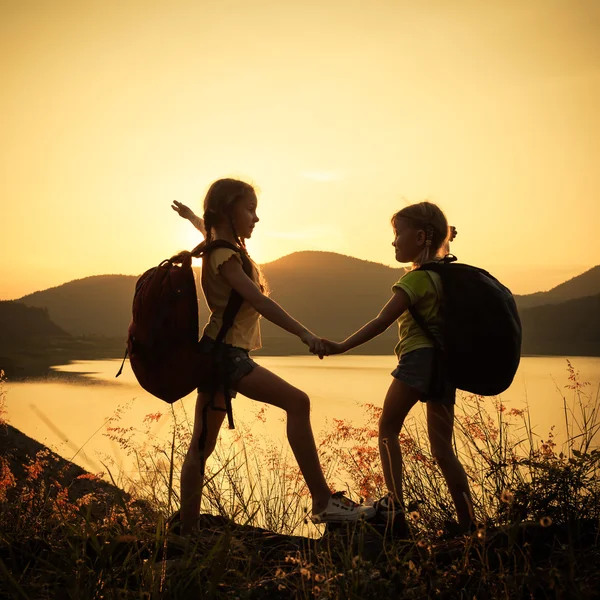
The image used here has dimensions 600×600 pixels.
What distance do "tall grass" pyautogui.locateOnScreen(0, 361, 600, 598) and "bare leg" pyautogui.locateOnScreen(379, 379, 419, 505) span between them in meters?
0.29

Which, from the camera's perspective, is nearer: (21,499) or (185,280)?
(185,280)

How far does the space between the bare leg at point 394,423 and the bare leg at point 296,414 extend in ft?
1.17

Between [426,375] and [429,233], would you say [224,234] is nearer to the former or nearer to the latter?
[429,233]

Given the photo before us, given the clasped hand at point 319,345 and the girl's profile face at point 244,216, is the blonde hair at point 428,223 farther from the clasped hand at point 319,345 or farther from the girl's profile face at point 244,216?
the girl's profile face at point 244,216

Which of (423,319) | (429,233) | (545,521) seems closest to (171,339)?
(423,319)

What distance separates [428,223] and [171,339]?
5.03 ft

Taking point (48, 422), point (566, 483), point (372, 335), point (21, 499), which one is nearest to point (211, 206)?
point (372, 335)

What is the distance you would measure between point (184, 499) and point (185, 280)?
113 centimetres

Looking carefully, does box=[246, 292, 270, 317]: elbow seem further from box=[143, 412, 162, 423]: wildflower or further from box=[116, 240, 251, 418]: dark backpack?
box=[143, 412, 162, 423]: wildflower

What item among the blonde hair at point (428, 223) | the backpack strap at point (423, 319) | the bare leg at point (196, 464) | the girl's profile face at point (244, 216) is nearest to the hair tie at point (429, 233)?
the blonde hair at point (428, 223)

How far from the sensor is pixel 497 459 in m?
3.79

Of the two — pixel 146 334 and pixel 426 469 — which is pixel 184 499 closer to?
pixel 146 334

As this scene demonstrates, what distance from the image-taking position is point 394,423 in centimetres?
323

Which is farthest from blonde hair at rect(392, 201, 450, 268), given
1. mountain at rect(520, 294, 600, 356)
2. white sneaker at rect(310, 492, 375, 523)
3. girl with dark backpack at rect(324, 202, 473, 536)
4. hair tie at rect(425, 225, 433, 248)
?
mountain at rect(520, 294, 600, 356)
